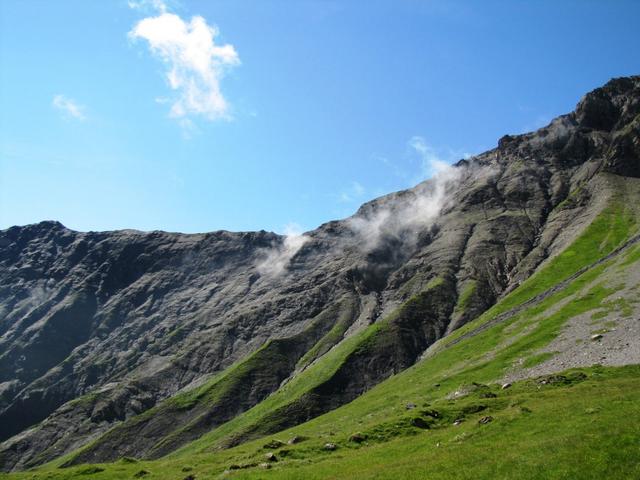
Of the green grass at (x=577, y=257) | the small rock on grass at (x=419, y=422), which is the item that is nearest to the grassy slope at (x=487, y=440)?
the small rock on grass at (x=419, y=422)

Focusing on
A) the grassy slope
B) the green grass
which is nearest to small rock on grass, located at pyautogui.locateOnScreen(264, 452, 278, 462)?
the grassy slope

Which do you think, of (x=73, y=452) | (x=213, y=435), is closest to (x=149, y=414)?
(x=73, y=452)

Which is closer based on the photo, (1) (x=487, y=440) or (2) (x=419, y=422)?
(1) (x=487, y=440)

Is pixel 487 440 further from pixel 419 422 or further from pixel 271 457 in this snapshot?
pixel 271 457

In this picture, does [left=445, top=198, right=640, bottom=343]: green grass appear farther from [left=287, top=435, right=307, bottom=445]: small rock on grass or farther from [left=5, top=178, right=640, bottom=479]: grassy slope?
[left=287, top=435, right=307, bottom=445]: small rock on grass

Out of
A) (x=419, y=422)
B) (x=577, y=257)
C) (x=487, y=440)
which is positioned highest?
(x=577, y=257)

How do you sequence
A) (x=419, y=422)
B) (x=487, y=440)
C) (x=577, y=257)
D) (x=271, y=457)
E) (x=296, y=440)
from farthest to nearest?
(x=577, y=257) → (x=296, y=440) → (x=419, y=422) → (x=271, y=457) → (x=487, y=440)

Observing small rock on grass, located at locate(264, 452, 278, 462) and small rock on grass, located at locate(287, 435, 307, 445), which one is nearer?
small rock on grass, located at locate(264, 452, 278, 462)

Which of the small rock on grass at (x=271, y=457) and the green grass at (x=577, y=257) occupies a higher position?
the green grass at (x=577, y=257)

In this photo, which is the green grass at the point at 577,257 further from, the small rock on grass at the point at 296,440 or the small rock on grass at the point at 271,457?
the small rock on grass at the point at 271,457

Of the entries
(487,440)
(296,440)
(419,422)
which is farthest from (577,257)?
(487,440)

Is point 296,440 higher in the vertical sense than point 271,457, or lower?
lower

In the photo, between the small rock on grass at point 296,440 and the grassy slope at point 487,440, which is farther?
the small rock on grass at point 296,440

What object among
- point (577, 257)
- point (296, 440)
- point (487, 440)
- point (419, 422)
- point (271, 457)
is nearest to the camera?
point (487, 440)
